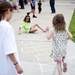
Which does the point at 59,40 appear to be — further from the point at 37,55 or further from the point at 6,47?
the point at 37,55

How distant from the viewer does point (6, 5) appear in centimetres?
471

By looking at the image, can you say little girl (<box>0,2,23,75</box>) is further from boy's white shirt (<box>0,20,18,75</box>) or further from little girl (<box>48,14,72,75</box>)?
little girl (<box>48,14,72,75</box>)

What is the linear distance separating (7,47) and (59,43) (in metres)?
2.49

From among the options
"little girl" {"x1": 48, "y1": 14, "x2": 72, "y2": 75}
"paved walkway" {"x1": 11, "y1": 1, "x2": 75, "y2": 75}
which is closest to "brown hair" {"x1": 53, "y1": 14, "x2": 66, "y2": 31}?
"little girl" {"x1": 48, "y1": 14, "x2": 72, "y2": 75}

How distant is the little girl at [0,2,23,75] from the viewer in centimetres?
456

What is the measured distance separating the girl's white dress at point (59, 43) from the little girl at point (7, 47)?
2331 mm

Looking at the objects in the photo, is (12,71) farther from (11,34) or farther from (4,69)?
(11,34)

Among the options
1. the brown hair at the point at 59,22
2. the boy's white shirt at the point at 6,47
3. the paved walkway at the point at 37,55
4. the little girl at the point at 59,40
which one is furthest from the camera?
the paved walkway at the point at 37,55

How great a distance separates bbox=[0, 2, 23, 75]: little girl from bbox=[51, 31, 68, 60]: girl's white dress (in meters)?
2.33

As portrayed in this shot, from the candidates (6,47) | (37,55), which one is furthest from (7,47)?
(37,55)

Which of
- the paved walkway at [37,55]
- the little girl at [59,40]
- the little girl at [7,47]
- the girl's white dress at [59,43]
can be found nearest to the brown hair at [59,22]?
the little girl at [59,40]

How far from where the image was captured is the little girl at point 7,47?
4.56 meters

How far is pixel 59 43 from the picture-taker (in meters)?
6.94

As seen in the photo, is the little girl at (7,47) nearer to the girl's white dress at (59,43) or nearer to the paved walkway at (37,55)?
the girl's white dress at (59,43)
